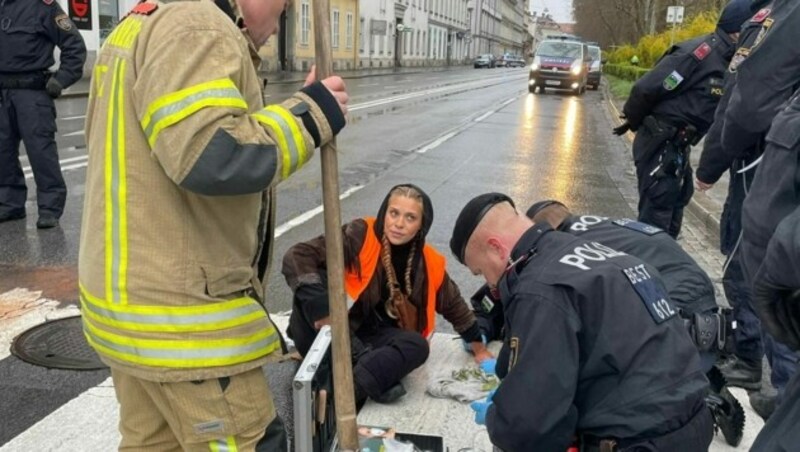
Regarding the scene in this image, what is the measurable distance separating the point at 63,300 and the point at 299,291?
1951 mm

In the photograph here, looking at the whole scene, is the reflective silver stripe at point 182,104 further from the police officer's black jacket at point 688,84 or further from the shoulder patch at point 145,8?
the police officer's black jacket at point 688,84

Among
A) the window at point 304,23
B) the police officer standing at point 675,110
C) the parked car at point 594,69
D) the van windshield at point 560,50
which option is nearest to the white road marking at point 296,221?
the police officer standing at point 675,110

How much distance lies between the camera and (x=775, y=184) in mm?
2408

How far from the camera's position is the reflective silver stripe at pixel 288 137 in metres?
1.74

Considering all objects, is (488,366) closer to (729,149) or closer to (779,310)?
(729,149)

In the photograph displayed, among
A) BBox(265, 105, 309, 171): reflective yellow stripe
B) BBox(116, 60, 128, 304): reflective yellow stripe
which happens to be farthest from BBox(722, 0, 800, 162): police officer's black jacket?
BBox(116, 60, 128, 304): reflective yellow stripe

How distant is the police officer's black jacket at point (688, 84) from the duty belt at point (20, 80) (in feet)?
15.2

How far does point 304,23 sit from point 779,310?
128 ft

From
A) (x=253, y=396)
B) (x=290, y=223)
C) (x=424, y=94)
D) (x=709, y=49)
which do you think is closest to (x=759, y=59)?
(x=709, y=49)

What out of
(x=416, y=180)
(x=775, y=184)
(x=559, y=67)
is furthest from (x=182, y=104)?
(x=559, y=67)

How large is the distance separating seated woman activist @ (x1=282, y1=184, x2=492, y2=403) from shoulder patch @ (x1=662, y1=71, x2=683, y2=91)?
2.29 meters

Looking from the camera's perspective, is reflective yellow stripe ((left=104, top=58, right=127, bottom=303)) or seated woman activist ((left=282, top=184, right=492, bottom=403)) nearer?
reflective yellow stripe ((left=104, top=58, right=127, bottom=303))

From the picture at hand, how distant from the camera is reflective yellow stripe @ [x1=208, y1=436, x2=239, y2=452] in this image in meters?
1.81

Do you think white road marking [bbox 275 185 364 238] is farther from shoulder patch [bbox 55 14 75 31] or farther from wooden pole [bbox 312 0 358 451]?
wooden pole [bbox 312 0 358 451]
